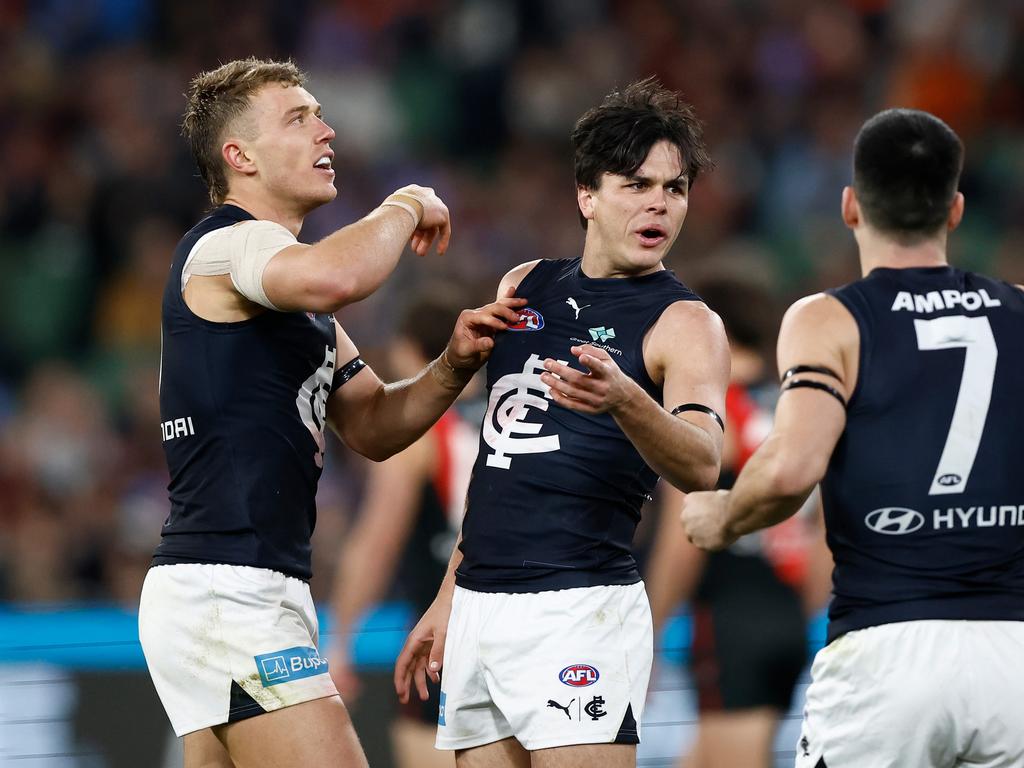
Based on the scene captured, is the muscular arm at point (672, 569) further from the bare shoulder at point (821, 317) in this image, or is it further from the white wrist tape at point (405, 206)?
the bare shoulder at point (821, 317)

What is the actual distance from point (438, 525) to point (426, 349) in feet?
2.71

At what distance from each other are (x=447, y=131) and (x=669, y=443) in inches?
365

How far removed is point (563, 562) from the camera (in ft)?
13.3

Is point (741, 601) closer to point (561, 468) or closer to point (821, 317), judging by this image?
point (561, 468)

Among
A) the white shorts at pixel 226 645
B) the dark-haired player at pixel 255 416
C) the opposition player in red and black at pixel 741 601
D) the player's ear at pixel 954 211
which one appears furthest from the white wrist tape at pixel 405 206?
the opposition player in red and black at pixel 741 601

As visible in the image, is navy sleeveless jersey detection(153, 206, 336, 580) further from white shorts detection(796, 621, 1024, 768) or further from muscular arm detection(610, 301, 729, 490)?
white shorts detection(796, 621, 1024, 768)

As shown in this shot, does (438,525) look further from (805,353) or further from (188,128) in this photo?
(805,353)

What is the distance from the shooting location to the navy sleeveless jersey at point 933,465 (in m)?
3.51

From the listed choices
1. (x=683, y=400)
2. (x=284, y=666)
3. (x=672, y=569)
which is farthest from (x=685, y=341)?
(x=672, y=569)

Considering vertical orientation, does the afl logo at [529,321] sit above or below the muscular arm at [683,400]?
above

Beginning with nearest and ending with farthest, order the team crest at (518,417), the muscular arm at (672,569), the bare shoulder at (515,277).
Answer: the team crest at (518,417) < the bare shoulder at (515,277) < the muscular arm at (672,569)

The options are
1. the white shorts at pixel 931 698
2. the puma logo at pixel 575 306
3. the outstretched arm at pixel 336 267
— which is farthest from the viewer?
the puma logo at pixel 575 306

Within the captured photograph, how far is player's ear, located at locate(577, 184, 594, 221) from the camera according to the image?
4410 mm

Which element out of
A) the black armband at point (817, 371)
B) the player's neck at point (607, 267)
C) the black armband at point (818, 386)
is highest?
the player's neck at point (607, 267)
